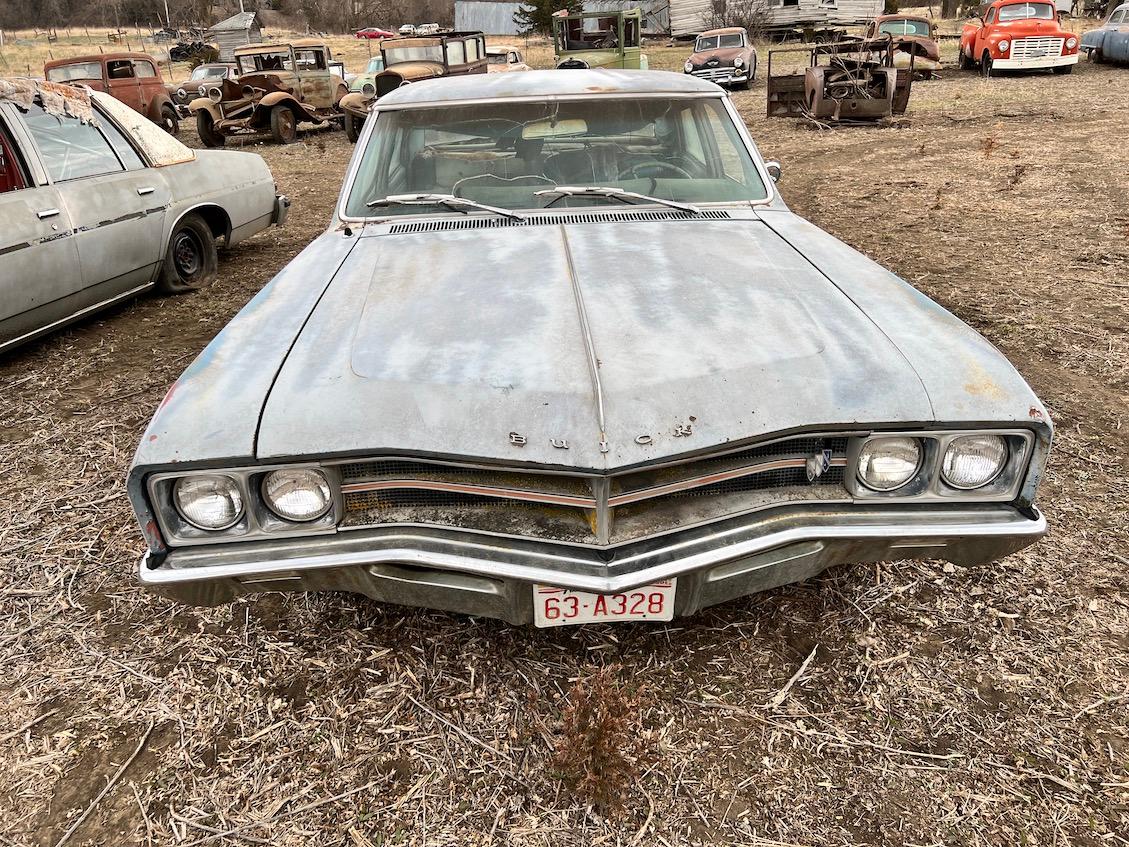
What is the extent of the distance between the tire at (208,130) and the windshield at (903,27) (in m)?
14.3

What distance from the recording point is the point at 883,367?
1986 millimetres

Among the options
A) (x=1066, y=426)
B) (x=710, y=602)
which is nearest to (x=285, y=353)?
(x=710, y=602)

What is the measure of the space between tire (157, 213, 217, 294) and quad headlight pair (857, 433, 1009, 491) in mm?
5231

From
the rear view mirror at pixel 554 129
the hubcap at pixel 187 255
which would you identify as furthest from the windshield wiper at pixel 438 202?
the hubcap at pixel 187 255

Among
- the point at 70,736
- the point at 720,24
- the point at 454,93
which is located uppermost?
the point at 720,24

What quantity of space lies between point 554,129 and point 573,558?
2096mm

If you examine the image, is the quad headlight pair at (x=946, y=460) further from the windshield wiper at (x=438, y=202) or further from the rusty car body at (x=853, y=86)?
the rusty car body at (x=853, y=86)

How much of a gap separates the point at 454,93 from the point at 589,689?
2.55 m

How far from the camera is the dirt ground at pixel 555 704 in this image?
6.18 ft

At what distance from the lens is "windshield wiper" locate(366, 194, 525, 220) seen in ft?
10.0

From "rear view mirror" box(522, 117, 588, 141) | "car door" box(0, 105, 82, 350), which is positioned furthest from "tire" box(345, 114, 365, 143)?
"rear view mirror" box(522, 117, 588, 141)

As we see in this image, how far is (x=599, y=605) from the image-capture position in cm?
195

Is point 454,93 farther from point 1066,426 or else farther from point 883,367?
point 1066,426

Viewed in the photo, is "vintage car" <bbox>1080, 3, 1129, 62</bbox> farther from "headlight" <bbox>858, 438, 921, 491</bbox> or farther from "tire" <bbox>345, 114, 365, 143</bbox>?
"headlight" <bbox>858, 438, 921, 491</bbox>
